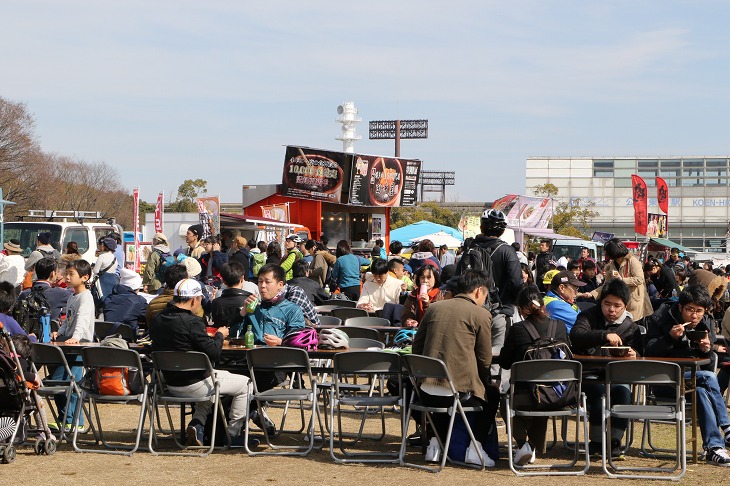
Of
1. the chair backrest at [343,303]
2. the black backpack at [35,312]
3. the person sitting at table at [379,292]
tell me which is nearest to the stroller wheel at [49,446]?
the black backpack at [35,312]

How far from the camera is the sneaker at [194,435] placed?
810cm

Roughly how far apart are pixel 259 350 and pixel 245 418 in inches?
25.5

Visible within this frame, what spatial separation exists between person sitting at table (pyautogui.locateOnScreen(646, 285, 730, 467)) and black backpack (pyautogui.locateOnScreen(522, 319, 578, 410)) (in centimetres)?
83

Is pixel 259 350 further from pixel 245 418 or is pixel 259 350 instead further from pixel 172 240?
pixel 172 240

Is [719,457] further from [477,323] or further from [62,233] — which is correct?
[62,233]

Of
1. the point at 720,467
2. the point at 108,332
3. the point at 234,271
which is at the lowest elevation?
the point at 720,467

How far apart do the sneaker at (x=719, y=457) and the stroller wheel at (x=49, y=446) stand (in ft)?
16.4

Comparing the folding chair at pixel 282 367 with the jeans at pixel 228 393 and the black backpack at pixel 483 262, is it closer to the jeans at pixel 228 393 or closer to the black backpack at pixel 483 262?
the jeans at pixel 228 393

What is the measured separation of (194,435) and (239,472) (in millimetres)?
970

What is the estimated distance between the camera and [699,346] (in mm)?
7605

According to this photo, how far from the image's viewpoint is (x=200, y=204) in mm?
23203

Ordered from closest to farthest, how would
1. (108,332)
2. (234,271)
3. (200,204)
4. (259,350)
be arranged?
(259,350) → (234,271) → (108,332) → (200,204)

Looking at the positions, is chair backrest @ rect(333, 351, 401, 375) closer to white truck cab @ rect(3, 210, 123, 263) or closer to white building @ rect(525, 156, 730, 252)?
white truck cab @ rect(3, 210, 123, 263)

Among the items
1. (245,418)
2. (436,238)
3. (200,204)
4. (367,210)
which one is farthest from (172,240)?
(245,418)
